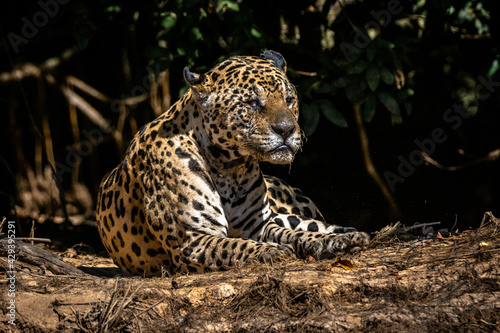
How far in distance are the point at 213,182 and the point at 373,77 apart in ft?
9.44

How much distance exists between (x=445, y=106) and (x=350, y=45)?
3091mm

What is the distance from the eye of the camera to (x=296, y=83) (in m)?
9.55

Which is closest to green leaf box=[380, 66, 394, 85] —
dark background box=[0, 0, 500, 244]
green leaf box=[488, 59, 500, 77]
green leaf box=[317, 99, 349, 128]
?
green leaf box=[317, 99, 349, 128]

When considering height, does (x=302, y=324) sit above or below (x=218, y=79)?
below

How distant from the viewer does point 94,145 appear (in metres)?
11.4

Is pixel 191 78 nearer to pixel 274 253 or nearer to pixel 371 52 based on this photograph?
pixel 274 253

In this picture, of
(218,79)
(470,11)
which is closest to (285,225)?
(218,79)

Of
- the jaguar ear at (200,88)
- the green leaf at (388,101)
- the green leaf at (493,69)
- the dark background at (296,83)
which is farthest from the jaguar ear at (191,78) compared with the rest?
the green leaf at (493,69)

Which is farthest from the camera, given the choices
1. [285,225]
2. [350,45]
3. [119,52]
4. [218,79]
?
[119,52]

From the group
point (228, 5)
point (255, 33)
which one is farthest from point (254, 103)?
point (255, 33)

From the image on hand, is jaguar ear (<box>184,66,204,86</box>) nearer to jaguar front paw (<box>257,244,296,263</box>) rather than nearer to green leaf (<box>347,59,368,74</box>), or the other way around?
jaguar front paw (<box>257,244,296,263</box>)

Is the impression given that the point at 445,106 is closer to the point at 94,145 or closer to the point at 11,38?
the point at 94,145

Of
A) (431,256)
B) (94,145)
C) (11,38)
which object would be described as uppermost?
(11,38)

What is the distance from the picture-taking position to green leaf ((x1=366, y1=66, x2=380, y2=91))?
831 centimetres
